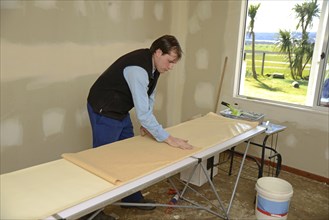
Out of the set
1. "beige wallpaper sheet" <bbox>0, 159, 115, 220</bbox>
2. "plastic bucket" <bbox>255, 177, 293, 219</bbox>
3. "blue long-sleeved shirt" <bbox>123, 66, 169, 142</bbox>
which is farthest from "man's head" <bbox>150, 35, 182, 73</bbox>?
"plastic bucket" <bbox>255, 177, 293, 219</bbox>

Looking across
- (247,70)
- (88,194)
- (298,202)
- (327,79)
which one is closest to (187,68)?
(247,70)

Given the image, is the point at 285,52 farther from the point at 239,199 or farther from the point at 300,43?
the point at 239,199

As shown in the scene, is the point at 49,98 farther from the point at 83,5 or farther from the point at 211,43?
the point at 211,43

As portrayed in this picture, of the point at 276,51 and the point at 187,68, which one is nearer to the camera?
the point at 276,51

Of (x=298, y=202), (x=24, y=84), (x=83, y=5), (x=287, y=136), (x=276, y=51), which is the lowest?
(x=298, y=202)

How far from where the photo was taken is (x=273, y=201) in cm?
203

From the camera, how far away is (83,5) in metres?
2.66

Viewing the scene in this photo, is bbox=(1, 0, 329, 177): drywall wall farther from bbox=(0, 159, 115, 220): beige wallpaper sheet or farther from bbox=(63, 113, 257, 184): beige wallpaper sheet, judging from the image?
bbox=(0, 159, 115, 220): beige wallpaper sheet

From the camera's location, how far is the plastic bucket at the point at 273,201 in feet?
6.60

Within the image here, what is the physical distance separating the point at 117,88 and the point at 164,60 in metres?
0.37

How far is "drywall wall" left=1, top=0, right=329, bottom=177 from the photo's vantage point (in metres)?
2.36

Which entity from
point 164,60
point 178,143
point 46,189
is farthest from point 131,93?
point 46,189

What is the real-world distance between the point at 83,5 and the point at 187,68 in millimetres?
1604

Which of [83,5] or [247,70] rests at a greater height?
[83,5]
